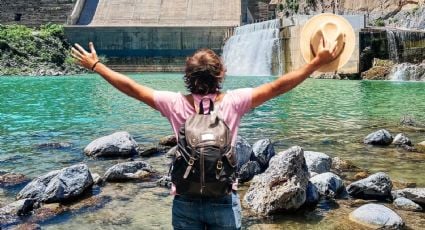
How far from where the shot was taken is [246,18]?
2544 inches

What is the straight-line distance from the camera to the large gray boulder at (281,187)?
23.1ft

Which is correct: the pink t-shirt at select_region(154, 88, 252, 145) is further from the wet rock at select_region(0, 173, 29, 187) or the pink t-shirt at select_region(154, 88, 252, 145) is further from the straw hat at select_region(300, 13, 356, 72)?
the wet rock at select_region(0, 173, 29, 187)

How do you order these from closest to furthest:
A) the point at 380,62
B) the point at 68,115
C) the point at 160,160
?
the point at 160,160 < the point at 68,115 < the point at 380,62

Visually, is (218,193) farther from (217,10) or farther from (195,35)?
(217,10)

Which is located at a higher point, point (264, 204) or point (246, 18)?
point (246, 18)

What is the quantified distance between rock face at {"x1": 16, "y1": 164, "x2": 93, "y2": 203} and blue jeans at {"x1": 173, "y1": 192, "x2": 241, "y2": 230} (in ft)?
16.1

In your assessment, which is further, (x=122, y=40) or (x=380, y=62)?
(x=122, y=40)

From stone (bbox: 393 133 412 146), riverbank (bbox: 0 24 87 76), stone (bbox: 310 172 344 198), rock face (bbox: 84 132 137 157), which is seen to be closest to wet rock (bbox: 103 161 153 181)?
rock face (bbox: 84 132 137 157)

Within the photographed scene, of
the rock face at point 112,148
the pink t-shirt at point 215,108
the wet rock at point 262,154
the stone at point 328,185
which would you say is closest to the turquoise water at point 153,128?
the rock face at point 112,148

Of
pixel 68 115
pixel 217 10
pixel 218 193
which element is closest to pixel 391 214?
pixel 218 193

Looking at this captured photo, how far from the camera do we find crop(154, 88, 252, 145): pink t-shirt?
→ 3316 millimetres

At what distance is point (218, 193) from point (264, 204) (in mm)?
4011

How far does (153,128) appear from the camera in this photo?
16.1 metres

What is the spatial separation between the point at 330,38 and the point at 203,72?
972 mm
